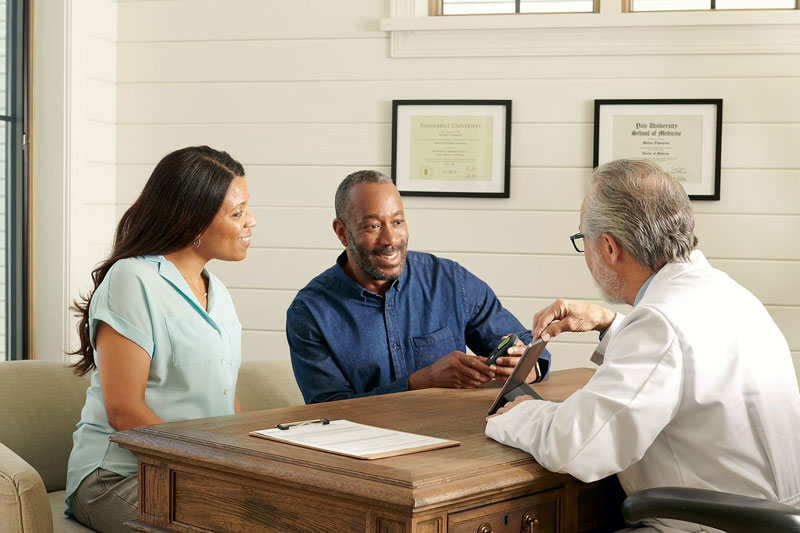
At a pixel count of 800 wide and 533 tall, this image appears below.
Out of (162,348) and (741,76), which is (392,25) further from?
(162,348)

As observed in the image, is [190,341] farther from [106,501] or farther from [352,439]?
[352,439]

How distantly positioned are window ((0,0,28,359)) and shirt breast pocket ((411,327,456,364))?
2078 millimetres

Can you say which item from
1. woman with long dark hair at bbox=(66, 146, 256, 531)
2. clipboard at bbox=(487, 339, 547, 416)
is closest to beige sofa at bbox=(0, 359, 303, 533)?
woman with long dark hair at bbox=(66, 146, 256, 531)

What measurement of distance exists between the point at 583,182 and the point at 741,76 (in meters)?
0.74

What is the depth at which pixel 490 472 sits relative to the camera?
1.59 m

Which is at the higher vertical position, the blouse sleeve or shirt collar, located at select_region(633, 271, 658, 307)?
shirt collar, located at select_region(633, 271, 658, 307)

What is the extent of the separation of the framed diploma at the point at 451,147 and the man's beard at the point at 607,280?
72.8 inches

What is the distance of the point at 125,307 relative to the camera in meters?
2.24

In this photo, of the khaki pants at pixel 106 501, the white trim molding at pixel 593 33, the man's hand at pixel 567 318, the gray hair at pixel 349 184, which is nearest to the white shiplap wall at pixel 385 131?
the white trim molding at pixel 593 33

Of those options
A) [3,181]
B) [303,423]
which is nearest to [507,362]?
[303,423]

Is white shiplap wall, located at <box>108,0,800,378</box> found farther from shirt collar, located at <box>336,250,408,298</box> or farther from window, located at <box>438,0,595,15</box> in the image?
shirt collar, located at <box>336,250,408,298</box>

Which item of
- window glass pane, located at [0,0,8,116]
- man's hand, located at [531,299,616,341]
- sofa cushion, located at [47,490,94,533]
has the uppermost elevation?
window glass pane, located at [0,0,8,116]

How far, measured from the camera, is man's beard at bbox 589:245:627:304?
79.1 inches

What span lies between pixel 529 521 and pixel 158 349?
104 cm
